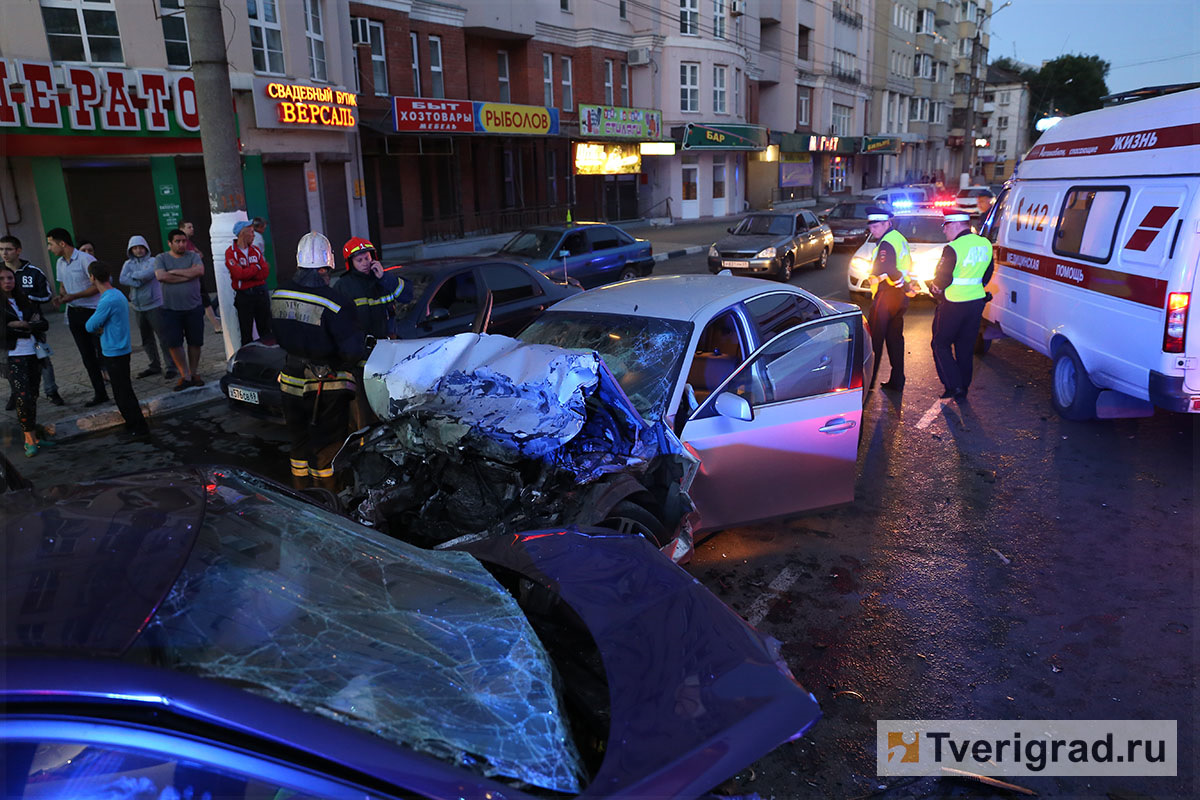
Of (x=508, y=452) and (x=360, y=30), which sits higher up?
(x=360, y=30)

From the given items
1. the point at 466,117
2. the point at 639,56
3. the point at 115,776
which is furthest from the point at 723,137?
the point at 115,776

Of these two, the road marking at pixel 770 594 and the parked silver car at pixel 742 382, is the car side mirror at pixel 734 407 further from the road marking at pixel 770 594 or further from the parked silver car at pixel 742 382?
the road marking at pixel 770 594

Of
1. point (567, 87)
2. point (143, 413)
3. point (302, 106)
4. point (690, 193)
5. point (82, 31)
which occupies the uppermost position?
point (567, 87)

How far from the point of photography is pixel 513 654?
213 centimetres

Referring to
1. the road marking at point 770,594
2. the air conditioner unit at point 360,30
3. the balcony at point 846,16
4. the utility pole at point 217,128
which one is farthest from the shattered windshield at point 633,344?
the balcony at point 846,16

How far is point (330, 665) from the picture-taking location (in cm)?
180

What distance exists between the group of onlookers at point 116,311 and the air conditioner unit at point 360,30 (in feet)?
40.7

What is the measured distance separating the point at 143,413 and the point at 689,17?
30.3 meters

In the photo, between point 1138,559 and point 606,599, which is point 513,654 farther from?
point 1138,559

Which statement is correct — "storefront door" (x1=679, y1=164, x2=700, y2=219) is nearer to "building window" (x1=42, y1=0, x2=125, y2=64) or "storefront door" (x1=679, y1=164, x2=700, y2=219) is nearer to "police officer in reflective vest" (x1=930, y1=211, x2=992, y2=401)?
"building window" (x1=42, y1=0, x2=125, y2=64)

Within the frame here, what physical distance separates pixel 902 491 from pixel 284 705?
5.17 m

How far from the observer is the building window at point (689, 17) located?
105 ft

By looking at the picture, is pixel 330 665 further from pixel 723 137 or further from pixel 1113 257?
pixel 723 137

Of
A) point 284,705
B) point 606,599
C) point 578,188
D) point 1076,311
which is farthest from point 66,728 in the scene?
point 578,188
